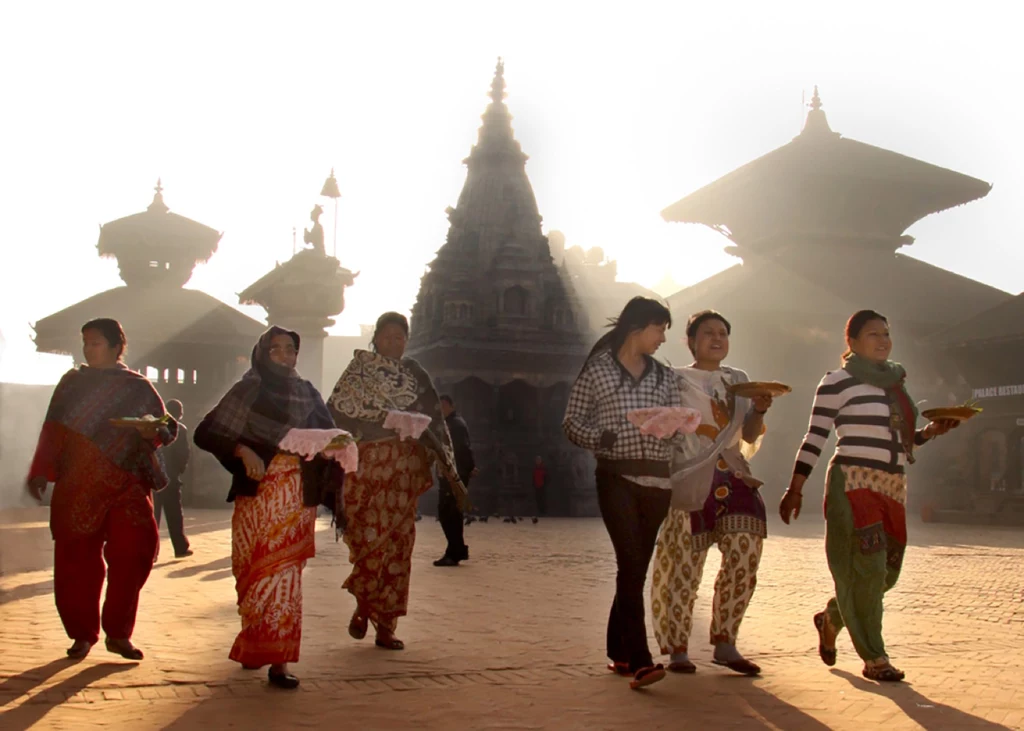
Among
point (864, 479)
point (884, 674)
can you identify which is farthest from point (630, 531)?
point (884, 674)

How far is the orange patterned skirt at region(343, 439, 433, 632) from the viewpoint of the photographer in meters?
6.77

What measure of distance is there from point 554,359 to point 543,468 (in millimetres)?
4325

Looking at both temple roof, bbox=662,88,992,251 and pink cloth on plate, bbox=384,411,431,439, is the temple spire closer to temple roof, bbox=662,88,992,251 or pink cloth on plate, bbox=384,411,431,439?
temple roof, bbox=662,88,992,251

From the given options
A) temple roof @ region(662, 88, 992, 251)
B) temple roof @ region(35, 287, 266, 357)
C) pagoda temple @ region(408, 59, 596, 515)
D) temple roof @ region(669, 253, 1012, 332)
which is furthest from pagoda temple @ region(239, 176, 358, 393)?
temple roof @ region(662, 88, 992, 251)

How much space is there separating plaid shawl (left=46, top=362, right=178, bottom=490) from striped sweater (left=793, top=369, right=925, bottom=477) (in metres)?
3.48

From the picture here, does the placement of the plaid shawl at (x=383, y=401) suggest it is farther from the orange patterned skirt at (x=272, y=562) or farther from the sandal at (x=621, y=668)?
the sandal at (x=621, y=668)

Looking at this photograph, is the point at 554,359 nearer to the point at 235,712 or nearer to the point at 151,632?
the point at 151,632

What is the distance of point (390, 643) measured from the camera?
21.7 feet

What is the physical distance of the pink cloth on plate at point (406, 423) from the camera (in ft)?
22.2

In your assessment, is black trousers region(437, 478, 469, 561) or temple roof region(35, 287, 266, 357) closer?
black trousers region(437, 478, 469, 561)

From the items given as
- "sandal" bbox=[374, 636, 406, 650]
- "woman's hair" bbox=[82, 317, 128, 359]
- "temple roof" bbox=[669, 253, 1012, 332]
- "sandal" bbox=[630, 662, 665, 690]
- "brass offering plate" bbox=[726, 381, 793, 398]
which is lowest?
"sandal" bbox=[374, 636, 406, 650]

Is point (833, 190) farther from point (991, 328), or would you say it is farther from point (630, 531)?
point (630, 531)

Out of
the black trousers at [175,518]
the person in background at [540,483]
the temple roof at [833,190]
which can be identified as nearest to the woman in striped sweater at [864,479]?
the black trousers at [175,518]

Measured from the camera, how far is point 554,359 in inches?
1268
